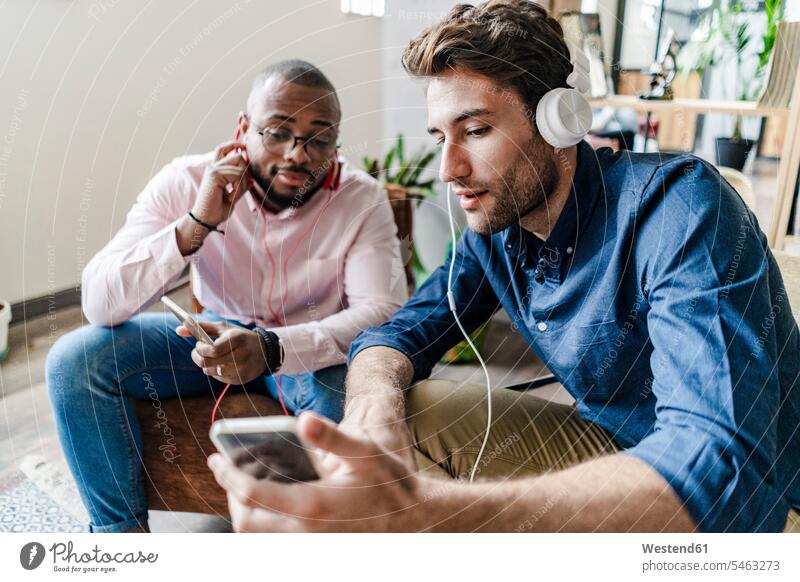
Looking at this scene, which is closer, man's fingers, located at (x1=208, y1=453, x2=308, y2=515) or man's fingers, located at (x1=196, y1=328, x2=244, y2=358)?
man's fingers, located at (x1=208, y1=453, x2=308, y2=515)

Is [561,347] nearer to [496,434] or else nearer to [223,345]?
[496,434]

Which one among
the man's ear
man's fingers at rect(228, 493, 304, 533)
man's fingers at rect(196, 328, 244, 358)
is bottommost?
man's fingers at rect(228, 493, 304, 533)

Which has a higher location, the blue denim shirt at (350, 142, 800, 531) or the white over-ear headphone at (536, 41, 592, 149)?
the white over-ear headphone at (536, 41, 592, 149)

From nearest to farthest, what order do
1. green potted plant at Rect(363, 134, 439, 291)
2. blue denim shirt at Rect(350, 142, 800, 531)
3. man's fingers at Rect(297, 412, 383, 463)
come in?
man's fingers at Rect(297, 412, 383, 463), blue denim shirt at Rect(350, 142, 800, 531), green potted plant at Rect(363, 134, 439, 291)

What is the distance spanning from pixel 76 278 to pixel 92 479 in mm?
269

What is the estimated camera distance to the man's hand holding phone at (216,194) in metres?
0.81

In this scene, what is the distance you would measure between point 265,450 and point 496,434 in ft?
1.39

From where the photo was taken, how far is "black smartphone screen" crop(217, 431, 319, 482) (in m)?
0.48

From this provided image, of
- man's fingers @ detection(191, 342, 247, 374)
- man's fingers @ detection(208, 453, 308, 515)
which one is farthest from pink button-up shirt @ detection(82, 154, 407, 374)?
man's fingers @ detection(208, 453, 308, 515)

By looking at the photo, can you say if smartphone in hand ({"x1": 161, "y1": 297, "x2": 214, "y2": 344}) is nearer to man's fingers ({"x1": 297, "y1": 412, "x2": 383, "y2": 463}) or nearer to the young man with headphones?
the young man with headphones

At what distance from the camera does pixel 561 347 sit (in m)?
0.75

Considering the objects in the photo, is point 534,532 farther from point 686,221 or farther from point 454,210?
point 454,210

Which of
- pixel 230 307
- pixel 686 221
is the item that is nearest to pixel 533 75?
pixel 686 221

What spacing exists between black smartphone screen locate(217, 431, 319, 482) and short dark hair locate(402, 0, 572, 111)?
42cm
